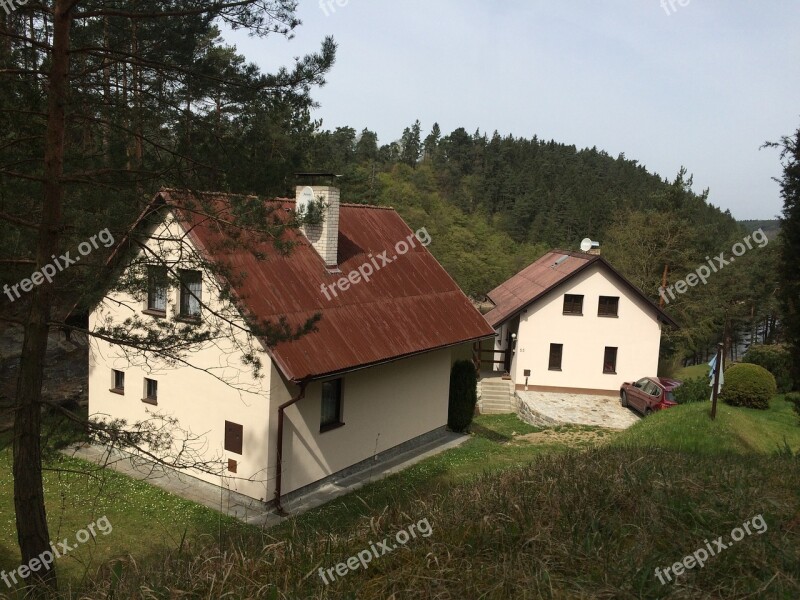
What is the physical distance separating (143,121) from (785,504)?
28.8 feet

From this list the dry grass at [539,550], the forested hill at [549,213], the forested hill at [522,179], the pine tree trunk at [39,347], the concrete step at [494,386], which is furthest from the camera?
the forested hill at [522,179]

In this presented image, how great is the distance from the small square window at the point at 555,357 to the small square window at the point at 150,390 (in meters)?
16.5

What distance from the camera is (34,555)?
6832 mm

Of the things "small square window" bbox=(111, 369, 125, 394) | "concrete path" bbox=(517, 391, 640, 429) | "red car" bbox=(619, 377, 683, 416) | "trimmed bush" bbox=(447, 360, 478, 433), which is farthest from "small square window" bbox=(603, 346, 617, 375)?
"small square window" bbox=(111, 369, 125, 394)

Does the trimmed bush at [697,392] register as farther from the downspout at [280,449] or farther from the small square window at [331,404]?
the downspout at [280,449]

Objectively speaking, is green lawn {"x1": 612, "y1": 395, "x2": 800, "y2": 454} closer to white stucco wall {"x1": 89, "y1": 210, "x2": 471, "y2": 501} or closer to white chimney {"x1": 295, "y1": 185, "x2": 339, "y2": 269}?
white stucco wall {"x1": 89, "y1": 210, "x2": 471, "y2": 501}

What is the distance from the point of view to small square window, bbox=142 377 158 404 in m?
13.5

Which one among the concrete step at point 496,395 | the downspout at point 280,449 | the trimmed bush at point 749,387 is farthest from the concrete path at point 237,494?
the trimmed bush at point 749,387

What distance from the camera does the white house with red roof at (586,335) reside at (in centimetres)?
2453

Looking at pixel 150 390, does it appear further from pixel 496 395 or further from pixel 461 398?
pixel 496 395

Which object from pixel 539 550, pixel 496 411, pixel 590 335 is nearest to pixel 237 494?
pixel 539 550

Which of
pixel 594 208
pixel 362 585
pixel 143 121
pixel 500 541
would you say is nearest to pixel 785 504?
pixel 500 541

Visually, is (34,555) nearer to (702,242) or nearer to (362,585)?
(362,585)

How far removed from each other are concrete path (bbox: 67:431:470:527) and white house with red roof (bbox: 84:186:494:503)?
0.79ft
